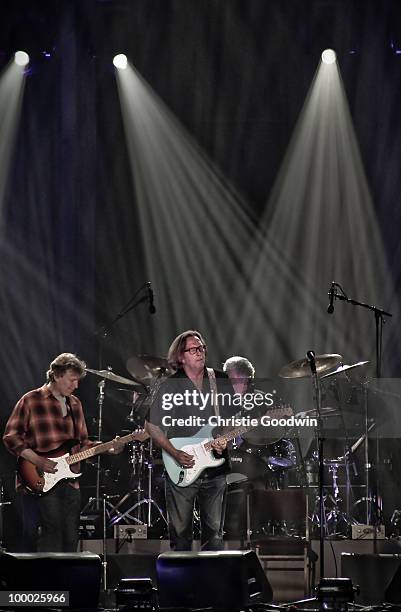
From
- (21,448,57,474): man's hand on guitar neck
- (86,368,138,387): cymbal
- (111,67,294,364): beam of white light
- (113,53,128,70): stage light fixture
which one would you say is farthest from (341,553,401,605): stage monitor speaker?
(113,53,128,70): stage light fixture

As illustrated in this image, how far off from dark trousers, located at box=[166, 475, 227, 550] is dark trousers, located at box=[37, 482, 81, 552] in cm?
73

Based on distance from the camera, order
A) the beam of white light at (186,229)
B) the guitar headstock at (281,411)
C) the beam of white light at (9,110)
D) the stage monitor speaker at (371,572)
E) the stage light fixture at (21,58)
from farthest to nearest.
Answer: the beam of white light at (186,229), the beam of white light at (9,110), the stage light fixture at (21,58), the guitar headstock at (281,411), the stage monitor speaker at (371,572)

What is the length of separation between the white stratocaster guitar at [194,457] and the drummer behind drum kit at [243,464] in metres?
1.51

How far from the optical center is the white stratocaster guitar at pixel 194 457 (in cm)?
647

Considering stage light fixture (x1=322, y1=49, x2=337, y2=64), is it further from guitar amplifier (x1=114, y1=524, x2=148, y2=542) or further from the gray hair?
guitar amplifier (x1=114, y1=524, x2=148, y2=542)

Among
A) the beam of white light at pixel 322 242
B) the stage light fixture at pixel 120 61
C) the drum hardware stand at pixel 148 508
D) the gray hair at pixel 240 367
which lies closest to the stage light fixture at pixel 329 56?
the beam of white light at pixel 322 242

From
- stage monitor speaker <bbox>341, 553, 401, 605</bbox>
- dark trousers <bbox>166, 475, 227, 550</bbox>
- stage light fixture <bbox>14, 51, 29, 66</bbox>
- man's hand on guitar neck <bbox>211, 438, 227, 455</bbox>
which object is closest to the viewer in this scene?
stage monitor speaker <bbox>341, 553, 401, 605</bbox>

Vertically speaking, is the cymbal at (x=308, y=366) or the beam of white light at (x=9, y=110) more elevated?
the beam of white light at (x=9, y=110)

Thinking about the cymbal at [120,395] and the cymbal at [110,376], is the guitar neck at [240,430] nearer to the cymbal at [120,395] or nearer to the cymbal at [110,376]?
the cymbal at [110,376]

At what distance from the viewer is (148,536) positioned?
826cm

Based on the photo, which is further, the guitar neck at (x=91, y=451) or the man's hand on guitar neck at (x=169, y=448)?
the guitar neck at (x=91, y=451)

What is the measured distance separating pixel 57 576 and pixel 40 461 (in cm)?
152

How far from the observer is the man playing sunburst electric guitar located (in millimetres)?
6664

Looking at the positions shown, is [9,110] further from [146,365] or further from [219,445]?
[219,445]
